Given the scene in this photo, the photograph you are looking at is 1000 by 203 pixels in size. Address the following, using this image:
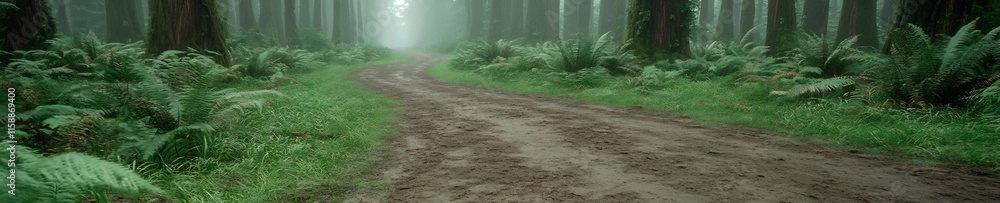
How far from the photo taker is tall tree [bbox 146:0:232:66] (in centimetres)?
944

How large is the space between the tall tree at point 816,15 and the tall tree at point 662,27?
869 centimetres

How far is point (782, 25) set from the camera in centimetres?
1391

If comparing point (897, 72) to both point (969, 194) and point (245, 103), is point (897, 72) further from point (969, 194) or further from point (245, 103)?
point (245, 103)

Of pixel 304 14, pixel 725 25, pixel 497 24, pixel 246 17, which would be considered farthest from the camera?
pixel 304 14

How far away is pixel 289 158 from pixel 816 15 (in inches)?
730

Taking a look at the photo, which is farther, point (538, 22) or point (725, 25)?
point (538, 22)

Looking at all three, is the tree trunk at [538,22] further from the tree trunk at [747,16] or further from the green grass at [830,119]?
the green grass at [830,119]

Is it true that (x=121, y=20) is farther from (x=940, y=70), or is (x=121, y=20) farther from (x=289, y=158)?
(x=940, y=70)

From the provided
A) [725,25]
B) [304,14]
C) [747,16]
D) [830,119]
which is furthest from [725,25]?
[304,14]

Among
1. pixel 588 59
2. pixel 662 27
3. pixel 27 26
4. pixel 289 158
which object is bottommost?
pixel 289 158

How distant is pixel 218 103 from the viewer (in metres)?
4.88

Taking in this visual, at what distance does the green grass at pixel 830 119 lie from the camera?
4242mm

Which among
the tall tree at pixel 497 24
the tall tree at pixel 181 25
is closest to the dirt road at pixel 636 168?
the tall tree at pixel 181 25

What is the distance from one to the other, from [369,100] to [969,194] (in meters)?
7.34
